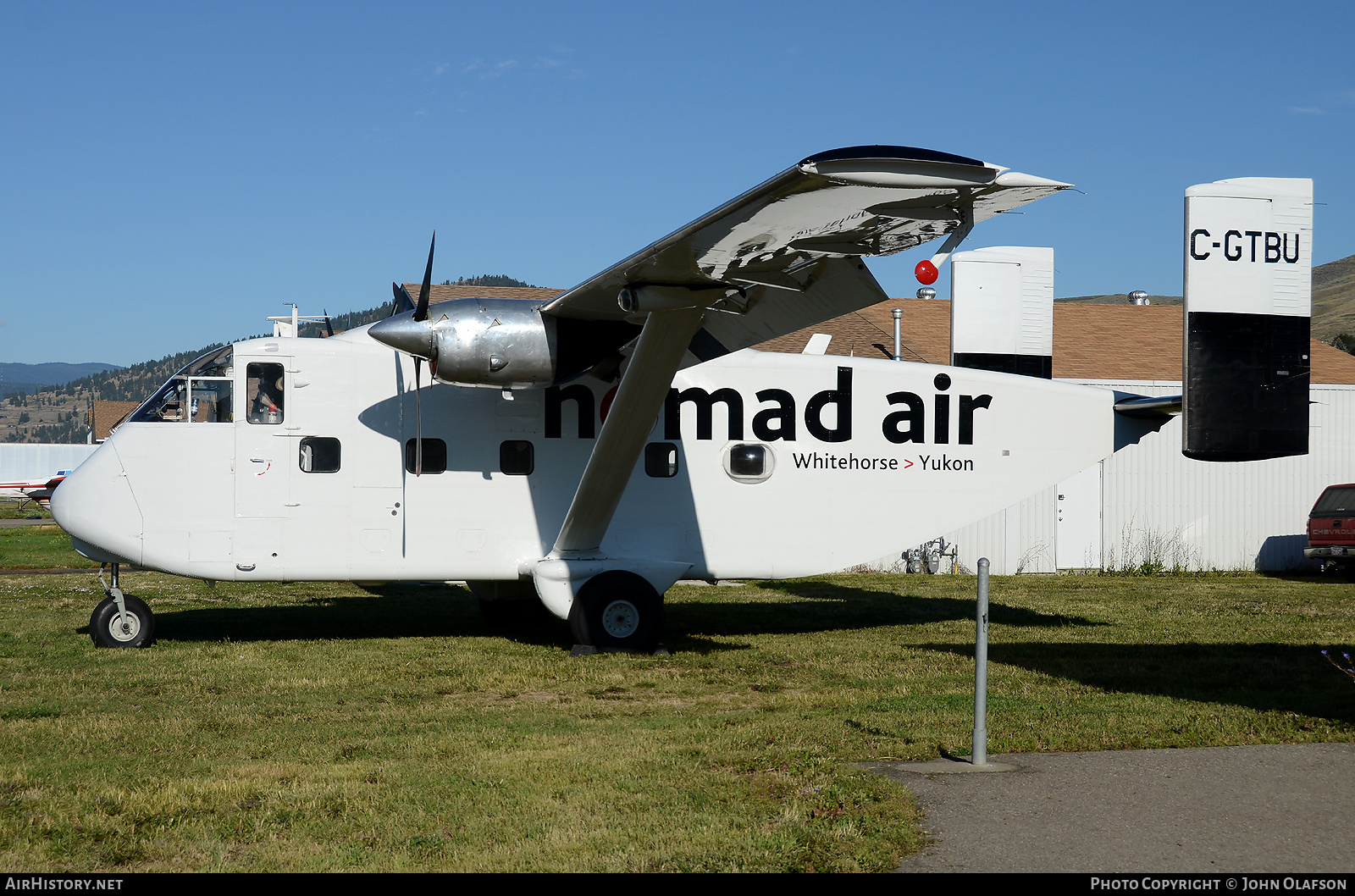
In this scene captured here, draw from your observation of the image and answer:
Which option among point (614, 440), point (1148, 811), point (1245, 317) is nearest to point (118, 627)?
point (614, 440)

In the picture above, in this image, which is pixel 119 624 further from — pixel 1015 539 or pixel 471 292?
pixel 471 292

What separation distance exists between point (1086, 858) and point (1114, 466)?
19.4 metres

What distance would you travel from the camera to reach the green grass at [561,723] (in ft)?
16.3

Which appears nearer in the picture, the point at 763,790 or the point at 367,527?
the point at 763,790

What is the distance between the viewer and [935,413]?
12.6 meters

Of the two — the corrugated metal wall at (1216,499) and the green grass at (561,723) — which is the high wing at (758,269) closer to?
the green grass at (561,723)

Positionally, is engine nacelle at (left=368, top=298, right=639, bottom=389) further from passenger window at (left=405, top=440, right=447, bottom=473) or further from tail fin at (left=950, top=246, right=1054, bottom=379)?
tail fin at (left=950, top=246, right=1054, bottom=379)

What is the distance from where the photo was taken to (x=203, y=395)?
11.1m

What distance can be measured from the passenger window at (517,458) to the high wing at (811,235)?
204cm

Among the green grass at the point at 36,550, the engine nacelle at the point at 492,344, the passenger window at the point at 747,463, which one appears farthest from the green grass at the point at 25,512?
the engine nacelle at the point at 492,344

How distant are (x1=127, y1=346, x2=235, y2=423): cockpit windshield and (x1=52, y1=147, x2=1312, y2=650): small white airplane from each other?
0.02 meters

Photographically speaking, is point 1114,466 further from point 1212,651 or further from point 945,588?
point 1212,651

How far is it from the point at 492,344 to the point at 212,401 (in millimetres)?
3312

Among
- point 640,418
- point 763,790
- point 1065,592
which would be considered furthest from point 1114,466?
point 763,790
